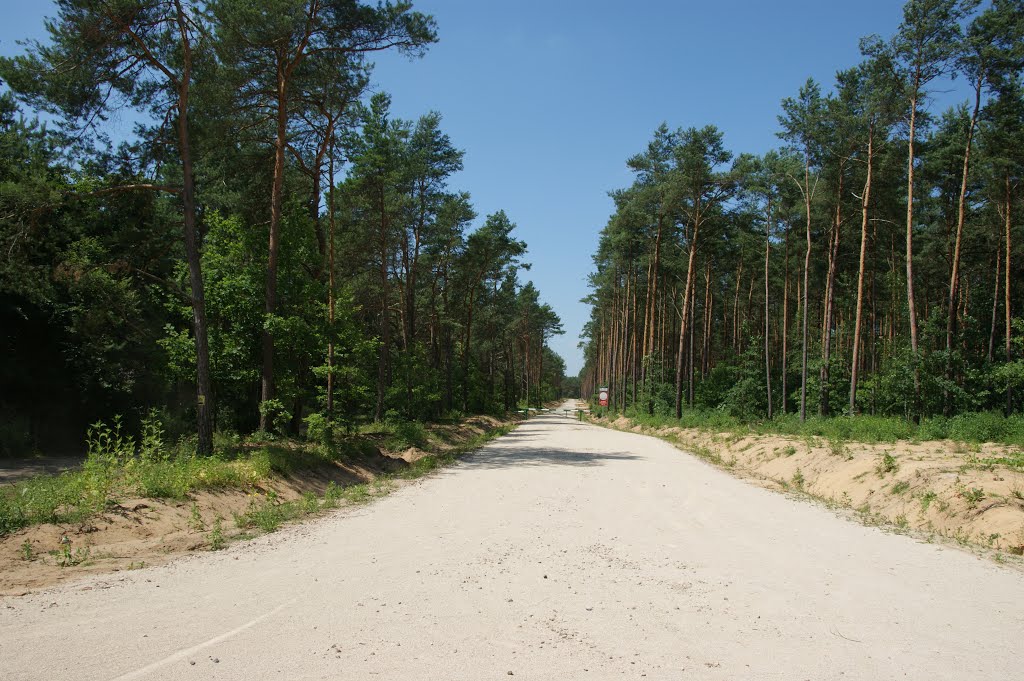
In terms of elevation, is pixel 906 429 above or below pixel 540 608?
above

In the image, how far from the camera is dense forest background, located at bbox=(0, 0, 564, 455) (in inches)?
486

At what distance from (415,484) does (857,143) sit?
22.1 meters

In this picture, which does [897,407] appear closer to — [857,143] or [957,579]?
[857,143]

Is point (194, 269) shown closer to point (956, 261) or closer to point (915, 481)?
point (915, 481)

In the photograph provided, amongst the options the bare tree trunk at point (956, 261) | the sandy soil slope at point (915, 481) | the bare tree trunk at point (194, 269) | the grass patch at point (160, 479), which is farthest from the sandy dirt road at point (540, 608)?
the bare tree trunk at point (956, 261)

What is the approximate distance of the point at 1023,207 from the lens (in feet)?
79.4

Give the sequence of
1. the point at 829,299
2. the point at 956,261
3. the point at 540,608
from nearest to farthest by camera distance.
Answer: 1. the point at 540,608
2. the point at 956,261
3. the point at 829,299

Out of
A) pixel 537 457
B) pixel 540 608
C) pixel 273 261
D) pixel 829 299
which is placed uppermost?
pixel 829 299

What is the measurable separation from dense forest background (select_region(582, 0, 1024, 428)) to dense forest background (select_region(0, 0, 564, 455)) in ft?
56.1

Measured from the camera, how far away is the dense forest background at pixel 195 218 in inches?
486

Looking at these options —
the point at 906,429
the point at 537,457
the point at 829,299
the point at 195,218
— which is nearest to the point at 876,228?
the point at 829,299

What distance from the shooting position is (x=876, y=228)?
3095cm

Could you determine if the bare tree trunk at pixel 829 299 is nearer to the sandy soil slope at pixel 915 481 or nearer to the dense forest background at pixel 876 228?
the dense forest background at pixel 876 228

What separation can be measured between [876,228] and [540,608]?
33042mm
